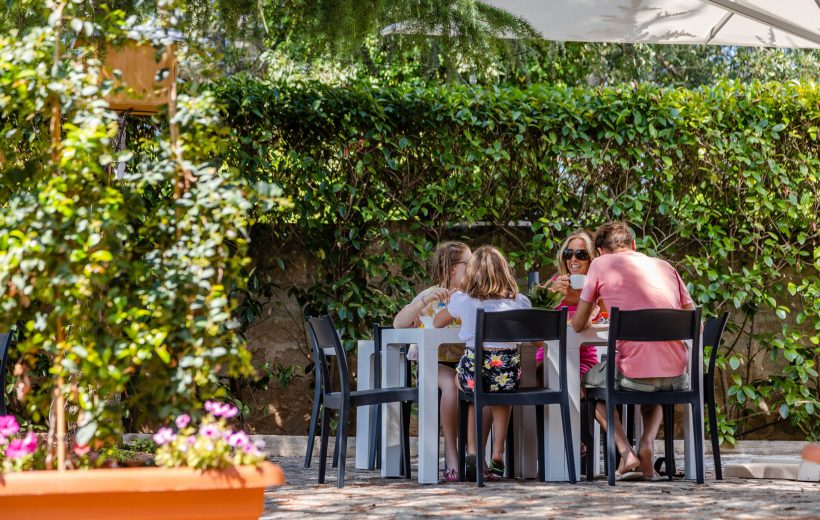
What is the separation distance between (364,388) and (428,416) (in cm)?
111

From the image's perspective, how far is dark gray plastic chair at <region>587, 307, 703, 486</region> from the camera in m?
4.81

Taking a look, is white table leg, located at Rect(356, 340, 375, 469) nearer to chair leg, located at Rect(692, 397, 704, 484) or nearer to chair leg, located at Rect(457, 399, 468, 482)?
chair leg, located at Rect(457, 399, 468, 482)

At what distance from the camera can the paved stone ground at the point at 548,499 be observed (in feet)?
12.8

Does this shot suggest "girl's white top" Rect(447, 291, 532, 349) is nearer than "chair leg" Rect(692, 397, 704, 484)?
No

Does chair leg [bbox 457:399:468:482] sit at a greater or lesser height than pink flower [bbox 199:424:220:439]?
lesser

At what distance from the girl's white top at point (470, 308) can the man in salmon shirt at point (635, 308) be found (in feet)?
1.18

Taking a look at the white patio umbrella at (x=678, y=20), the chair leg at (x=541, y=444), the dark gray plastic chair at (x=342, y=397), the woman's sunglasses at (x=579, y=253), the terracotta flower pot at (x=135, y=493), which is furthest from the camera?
the woman's sunglasses at (x=579, y=253)

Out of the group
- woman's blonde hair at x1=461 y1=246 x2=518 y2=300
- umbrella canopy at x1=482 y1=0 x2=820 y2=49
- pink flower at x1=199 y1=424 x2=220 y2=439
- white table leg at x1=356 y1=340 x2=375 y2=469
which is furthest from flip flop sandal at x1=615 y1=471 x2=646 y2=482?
pink flower at x1=199 y1=424 x2=220 y2=439

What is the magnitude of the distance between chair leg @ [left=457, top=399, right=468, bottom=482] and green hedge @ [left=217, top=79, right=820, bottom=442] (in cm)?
195

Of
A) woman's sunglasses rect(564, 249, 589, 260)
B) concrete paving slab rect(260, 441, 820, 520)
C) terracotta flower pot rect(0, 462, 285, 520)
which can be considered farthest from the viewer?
woman's sunglasses rect(564, 249, 589, 260)

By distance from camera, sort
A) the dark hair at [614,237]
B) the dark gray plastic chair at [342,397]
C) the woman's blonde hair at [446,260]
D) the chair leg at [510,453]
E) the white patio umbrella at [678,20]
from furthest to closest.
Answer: the white patio umbrella at [678,20] < the woman's blonde hair at [446,260] < the chair leg at [510,453] < the dark hair at [614,237] < the dark gray plastic chair at [342,397]

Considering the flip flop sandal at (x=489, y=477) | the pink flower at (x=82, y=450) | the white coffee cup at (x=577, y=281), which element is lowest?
the flip flop sandal at (x=489, y=477)

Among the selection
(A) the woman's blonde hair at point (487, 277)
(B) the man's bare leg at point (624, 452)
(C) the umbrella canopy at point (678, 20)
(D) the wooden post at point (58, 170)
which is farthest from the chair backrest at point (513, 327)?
(D) the wooden post at point (58, 170)

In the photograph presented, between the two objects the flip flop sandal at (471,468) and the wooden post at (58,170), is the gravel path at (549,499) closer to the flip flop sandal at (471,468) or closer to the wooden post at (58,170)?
the flip flop sandal at (471,468)
